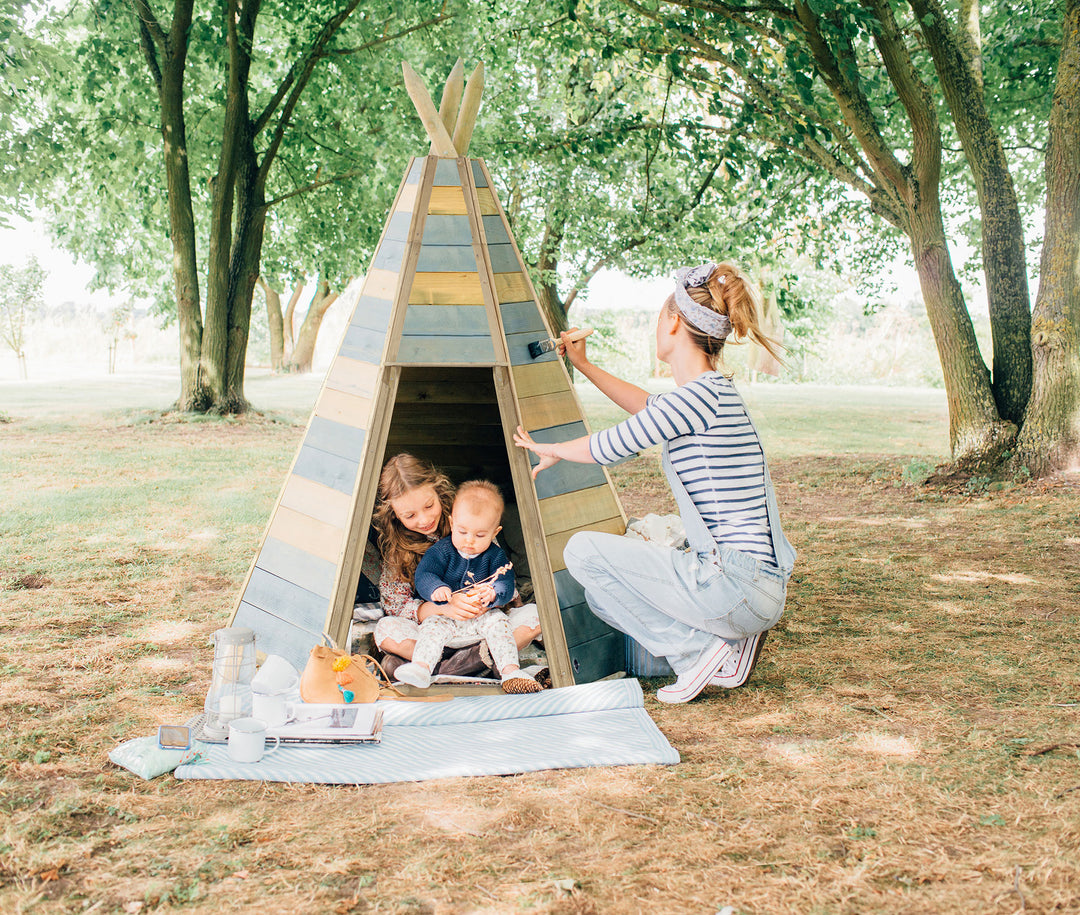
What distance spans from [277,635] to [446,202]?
6.06 ft

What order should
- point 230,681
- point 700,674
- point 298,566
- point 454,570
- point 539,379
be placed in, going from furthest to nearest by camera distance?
point 454,570 → point 539,379 → point 298,566 → point 700,674 → point 230,681

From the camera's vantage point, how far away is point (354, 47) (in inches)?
474

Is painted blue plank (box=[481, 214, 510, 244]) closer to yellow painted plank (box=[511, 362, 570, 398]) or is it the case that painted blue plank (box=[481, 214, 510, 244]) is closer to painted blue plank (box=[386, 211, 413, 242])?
painted blue plank (box=[386, 211, 413, 242])

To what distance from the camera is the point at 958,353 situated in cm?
770

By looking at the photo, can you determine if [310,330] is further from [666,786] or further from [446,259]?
[666,786]

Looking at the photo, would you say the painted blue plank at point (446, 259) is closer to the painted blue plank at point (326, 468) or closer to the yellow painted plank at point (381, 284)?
the yellow painted plank at point (381, 284)

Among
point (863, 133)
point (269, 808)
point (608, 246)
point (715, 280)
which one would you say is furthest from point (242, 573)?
point (608, 246)

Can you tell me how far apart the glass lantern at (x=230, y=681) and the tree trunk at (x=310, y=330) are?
887 inches

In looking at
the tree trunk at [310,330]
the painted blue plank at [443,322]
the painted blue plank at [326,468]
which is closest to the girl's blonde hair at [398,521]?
the painted blue plank at [326,468]

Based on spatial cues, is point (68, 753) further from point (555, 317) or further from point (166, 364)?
point (166, 364)

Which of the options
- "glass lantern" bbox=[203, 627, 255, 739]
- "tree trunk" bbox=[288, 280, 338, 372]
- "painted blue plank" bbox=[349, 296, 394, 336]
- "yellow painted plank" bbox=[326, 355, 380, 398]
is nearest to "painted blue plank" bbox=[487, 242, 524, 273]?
"painted blue plank" bbox=[349, 296, 394, 336]

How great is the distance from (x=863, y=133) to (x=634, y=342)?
23.8 meters

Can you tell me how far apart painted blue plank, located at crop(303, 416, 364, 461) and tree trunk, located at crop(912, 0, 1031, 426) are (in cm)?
622

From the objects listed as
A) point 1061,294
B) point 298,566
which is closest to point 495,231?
point 298,566
